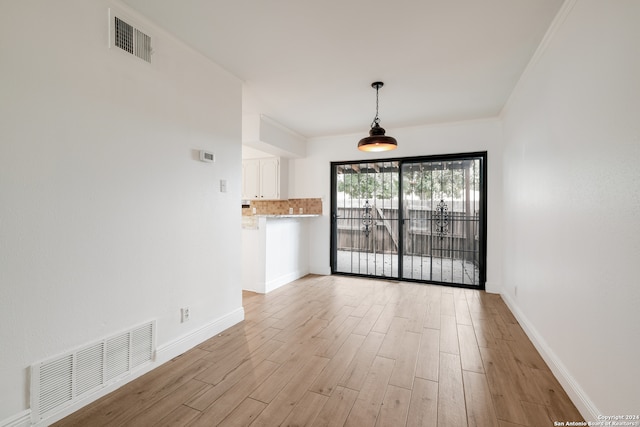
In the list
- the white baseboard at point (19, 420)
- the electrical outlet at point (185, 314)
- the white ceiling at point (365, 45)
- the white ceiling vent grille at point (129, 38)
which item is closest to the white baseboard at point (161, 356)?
the white baseboard at point (19, 420)

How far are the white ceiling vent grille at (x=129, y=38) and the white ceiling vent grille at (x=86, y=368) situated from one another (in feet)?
6.81

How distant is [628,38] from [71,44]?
3.08m

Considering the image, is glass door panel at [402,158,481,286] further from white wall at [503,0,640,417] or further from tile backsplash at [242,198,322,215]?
white wall at [503,0,640,417]

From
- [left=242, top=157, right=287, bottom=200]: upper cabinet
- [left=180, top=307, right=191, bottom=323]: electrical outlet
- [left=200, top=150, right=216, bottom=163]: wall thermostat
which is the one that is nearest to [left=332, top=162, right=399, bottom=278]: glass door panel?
[left=242, top=157, right=287, bottom=200]: upper cabinet

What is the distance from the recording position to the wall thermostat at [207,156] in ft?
8.69

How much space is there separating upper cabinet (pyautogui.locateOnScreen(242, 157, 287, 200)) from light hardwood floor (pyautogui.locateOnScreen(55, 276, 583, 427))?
2779mm

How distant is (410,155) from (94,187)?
173 inches

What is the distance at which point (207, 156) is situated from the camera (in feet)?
8.89

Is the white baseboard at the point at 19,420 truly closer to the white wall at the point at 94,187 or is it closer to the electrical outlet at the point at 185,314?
the white wall at the point at 94,187

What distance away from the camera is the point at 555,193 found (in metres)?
2.18

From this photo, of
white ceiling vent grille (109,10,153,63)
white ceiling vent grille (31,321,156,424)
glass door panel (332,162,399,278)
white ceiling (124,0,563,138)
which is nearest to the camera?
white ceiling vent grille (31,321,156,424)

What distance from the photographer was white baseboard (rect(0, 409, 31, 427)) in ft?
4.81

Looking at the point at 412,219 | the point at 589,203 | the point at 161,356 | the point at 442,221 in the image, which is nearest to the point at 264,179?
the point at 412,219

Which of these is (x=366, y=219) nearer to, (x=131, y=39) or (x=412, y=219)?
(x=412, y=219)
